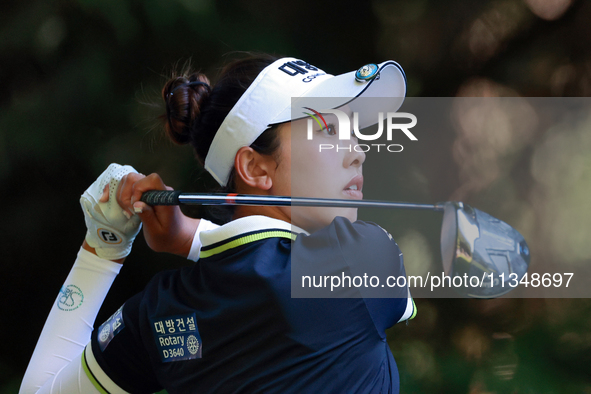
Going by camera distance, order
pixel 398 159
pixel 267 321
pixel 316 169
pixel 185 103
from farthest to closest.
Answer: pixel 398 159
pixel 185 103
pixel 316 169
pixel 267 321

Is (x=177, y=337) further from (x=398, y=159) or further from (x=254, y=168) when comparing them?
(x=398, y=159)

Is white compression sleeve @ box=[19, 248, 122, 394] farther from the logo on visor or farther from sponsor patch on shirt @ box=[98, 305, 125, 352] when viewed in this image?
the logo on visor

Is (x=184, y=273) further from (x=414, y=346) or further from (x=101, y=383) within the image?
(x=414, y=346)

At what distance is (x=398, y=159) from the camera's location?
870mm

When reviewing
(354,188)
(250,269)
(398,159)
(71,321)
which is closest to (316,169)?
(354,188)

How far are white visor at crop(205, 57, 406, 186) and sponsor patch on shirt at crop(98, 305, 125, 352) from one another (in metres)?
0.22

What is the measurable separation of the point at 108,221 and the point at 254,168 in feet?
0.73

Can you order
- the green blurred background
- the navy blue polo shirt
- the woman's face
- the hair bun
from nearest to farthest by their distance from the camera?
the navy blue polo shirt
the woman's face
the hair bun
the green blurred background

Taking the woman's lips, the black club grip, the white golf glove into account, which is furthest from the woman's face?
the white golf glove

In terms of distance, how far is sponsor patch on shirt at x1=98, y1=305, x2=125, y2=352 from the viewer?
63 centimetres

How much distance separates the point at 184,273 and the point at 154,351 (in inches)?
3.7

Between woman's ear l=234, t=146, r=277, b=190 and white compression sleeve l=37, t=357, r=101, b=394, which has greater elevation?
woman's ear l=234, t=146, r=277, b=190

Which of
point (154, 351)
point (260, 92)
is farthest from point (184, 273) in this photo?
point (260, 92)

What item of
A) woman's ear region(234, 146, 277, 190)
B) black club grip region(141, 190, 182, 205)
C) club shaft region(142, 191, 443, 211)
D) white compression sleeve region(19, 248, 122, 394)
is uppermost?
woman's ear region(234, 146, 277, 190)
